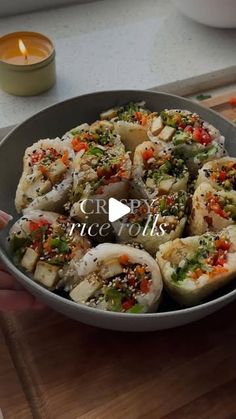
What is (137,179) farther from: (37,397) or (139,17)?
(139,17)

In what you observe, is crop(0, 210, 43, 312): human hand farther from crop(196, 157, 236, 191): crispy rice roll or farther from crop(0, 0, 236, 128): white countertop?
crop(0, 0, 236, 128): white countertop

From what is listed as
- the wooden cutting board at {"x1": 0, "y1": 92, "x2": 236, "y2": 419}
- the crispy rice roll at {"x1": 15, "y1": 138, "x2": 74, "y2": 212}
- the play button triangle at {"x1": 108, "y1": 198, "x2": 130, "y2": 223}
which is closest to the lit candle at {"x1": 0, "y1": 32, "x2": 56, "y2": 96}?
the crispy rice roll at {"x1": 15, "y1": 138, "x2": 74, "y2": 212}

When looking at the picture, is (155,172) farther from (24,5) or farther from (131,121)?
(24,5)

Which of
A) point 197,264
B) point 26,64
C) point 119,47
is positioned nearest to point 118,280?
point 197,264

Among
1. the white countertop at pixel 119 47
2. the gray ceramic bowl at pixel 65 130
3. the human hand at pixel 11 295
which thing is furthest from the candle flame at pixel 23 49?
the human hand at pixel 11 295

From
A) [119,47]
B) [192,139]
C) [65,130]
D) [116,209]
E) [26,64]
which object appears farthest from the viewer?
[119,47]
